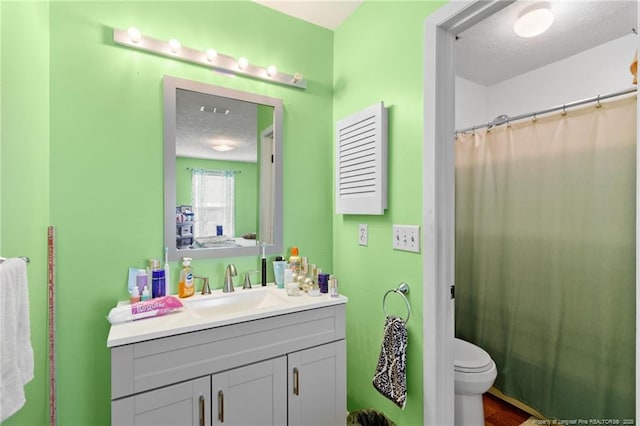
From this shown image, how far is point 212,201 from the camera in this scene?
5.17 ft

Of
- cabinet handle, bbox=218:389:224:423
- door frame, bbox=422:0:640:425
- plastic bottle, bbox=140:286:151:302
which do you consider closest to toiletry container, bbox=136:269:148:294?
plastic bottle, bbox=140:286:151:302

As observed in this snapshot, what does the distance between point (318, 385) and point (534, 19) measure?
225 centimetres

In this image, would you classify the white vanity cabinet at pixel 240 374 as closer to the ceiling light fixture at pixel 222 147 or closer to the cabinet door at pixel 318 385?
the cabinet door at pixel 318 385

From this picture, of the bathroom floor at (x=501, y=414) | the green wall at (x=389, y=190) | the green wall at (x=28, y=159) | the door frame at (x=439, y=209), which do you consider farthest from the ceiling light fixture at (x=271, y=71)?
the bathroom floor at (x=501, y=414)

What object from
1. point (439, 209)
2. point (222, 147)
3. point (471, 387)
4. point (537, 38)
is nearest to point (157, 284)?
point (222, 147)

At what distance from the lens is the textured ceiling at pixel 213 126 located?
4.94 feet

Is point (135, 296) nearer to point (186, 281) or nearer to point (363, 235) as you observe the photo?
point (186, 281)

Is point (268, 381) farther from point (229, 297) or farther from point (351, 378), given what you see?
point (351, 378)

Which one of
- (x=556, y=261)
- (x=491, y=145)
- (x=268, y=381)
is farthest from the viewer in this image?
(x=491, y=145)

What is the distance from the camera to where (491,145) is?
2.17 m

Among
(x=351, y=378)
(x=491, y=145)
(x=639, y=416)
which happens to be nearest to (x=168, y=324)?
(x=351, y=378)

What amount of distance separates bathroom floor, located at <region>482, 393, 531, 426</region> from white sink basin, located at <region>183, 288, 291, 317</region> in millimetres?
1568

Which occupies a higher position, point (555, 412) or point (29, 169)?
point (29, 169)

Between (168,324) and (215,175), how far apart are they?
2.47ft
